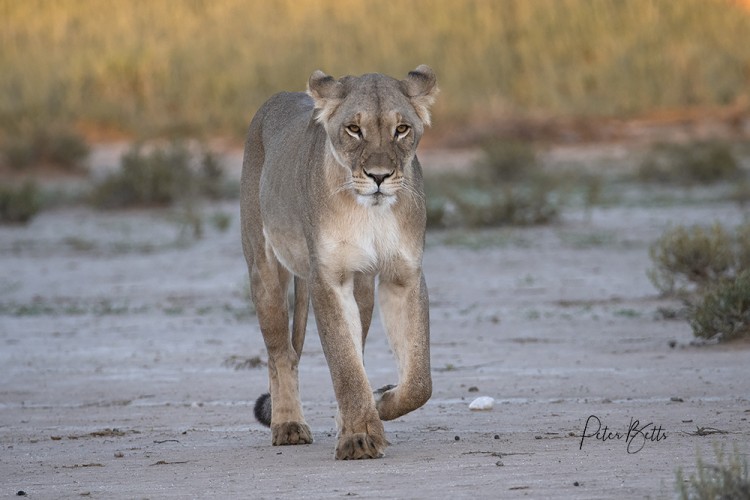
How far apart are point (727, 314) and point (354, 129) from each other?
3.86 m

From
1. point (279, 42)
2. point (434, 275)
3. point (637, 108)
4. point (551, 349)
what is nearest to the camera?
point (551, 349)

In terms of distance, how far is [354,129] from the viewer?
6078 mm

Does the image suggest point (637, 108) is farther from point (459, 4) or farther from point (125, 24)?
point (125, 24)

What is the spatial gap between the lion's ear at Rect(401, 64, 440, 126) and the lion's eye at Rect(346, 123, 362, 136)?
15.2 inches

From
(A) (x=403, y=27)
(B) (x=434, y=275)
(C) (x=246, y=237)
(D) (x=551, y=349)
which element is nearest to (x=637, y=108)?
(A) (x=403, y=27)

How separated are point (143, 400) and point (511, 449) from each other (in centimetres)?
287

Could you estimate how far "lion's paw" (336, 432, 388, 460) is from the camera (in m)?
5.89

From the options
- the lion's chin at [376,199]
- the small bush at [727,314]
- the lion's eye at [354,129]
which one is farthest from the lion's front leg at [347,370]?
the small bush at [727,314]

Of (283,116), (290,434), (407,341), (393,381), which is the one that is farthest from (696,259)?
(407,341)

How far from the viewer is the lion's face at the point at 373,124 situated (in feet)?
19.4

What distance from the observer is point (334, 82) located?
6.36 metres

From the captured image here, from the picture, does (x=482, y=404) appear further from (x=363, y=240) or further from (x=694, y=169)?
(x=694, y=169)

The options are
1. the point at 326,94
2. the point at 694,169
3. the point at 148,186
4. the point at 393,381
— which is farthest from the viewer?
the point at 694,169

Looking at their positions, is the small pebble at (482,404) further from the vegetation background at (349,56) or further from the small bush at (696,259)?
the vegetation background at (349,56)
